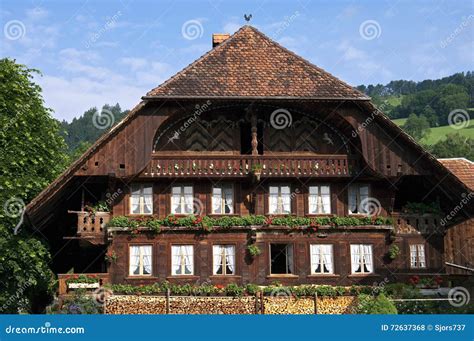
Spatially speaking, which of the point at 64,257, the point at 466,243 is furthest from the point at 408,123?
the point at 64,257

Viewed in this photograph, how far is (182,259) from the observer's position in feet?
98.4

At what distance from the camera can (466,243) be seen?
A: 3612 cm

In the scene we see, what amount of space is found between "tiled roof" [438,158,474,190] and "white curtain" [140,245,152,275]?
15.6 metres

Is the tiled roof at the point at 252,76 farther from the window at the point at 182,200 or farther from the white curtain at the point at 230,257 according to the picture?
the white curtain at the point at 230,257

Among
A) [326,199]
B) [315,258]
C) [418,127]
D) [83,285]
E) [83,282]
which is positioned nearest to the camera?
[83,285]

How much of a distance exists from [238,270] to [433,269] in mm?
8418

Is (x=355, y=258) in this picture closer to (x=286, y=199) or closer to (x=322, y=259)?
(x=322, y=259)

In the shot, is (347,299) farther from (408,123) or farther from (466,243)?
(408,123)

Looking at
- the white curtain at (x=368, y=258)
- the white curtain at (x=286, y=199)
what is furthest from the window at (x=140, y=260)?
the white curtain at (x=368, y=258)

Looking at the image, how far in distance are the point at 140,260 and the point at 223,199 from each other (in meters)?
4.37

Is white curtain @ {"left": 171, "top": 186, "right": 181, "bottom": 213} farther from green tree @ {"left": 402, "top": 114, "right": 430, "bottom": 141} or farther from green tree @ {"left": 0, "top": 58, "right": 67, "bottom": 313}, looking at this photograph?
green tree @ {"left": 402, "top": 114, "right": 430, "bottom": 141}

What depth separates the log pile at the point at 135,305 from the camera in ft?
93.5

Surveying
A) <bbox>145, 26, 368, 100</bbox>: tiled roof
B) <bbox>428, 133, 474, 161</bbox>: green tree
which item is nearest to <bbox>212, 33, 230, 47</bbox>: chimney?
<bbox>145, 26, 368, 100</bbox>: tiled roof

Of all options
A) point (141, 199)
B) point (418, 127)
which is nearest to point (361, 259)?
point (141, 199)
